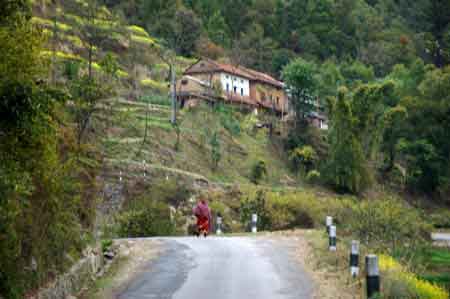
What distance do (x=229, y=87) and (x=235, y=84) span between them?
4.02ft

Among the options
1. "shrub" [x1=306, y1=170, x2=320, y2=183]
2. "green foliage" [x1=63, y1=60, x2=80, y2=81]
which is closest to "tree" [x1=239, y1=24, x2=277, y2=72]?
→ "shrub" [x1=306, y1=170, x2=320, y2=183]

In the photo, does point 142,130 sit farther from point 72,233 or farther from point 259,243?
point 72,233

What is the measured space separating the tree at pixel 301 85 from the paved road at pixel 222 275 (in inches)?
2363

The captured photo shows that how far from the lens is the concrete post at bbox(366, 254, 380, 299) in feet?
39.6

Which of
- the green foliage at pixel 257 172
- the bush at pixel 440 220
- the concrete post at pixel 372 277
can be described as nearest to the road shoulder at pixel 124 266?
the concrete post at pixel 372 277

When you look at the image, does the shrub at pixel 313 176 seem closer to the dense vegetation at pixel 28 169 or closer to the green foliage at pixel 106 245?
the green foliage at pixel 106 245

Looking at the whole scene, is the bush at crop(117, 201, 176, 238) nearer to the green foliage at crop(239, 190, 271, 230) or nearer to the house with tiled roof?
the green foliage at crop(239, 190, 271, 230)

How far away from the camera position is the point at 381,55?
122m

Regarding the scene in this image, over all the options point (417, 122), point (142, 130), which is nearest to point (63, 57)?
point (142, 130)

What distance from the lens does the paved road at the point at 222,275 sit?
14.1 metres

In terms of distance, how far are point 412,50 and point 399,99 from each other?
112 feet

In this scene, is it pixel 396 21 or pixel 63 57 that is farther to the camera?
pixel 396 21

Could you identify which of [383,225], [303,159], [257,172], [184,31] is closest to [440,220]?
[303,159]

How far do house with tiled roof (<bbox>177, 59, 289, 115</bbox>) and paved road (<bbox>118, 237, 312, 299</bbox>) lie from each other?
5840 cm
